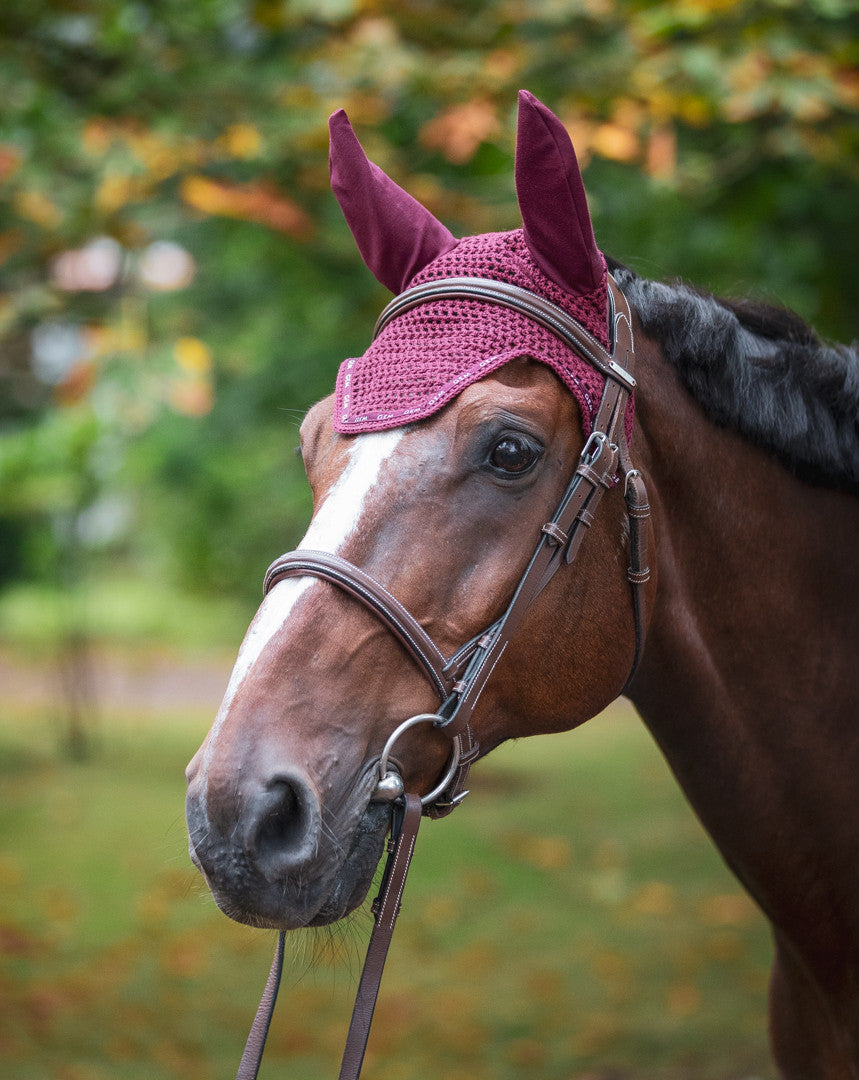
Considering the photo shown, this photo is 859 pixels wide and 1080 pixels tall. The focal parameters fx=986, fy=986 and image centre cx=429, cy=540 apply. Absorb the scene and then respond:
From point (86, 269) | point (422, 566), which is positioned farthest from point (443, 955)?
point (422, 566)

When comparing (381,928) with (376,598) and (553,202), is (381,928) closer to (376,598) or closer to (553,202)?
(376,598)

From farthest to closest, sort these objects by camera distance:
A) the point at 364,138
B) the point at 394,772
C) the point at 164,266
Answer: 1. the point at 164,266
2. the point at 364,138
3. the point at 394,772

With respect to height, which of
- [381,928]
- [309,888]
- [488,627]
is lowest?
[381,928]

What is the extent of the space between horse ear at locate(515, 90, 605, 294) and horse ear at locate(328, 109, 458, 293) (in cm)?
27

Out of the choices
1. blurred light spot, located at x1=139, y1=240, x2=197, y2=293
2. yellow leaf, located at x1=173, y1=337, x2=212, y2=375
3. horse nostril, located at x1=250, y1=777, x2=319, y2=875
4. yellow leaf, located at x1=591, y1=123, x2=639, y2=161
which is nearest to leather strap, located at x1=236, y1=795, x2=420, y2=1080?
horse nostril, located at x1=250, y1=777, x2=319, y2=875

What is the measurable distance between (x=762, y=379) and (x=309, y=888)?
1427mm

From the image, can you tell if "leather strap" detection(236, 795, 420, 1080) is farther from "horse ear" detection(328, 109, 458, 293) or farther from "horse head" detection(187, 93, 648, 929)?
"horse ear" detection(328, 109, 458, 293)

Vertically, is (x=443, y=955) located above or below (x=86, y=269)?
below

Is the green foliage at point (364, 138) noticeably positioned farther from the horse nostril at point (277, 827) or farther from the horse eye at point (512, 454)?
the horse nostril at point (277, 827)

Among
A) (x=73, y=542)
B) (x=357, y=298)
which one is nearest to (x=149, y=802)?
(x=73, y=542)

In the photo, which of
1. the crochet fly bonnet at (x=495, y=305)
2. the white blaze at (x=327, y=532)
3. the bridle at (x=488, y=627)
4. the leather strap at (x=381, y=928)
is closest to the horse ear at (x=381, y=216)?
the crochet fly bonnet at (x=495, y=305)

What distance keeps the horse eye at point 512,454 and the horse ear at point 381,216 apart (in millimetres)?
531

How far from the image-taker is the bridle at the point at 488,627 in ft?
5.61

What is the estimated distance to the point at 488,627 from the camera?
180cm
